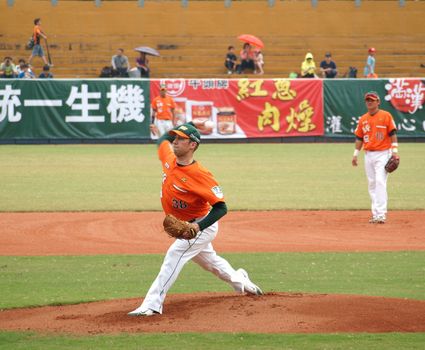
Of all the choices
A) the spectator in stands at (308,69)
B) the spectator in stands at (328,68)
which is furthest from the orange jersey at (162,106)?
the spectator in stands at (328,68)

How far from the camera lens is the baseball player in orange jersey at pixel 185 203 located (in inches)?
314

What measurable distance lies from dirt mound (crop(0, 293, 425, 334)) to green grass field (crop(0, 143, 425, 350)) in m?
0.28

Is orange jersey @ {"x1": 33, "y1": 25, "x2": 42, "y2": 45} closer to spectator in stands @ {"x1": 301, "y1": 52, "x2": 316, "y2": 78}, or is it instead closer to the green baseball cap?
spectator in stands @ {"x1": 301, "y1": 52, "x2": 316, "y2": 78}

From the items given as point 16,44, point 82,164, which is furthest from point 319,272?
point 16,44

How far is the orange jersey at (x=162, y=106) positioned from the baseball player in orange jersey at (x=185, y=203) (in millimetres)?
18874

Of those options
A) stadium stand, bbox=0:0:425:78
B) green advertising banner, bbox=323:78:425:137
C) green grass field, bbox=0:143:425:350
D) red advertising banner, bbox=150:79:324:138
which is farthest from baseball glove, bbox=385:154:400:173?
stadium stand, bbox=0:0:425:78

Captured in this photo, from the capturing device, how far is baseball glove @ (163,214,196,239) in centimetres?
777

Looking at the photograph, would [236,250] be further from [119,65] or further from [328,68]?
[328,68]

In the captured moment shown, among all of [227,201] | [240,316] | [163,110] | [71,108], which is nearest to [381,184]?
[227,201]

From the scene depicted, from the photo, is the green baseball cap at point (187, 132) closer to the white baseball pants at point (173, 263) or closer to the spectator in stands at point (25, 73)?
the white baseball pants at point (173, 263)

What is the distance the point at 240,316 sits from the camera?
320 inches

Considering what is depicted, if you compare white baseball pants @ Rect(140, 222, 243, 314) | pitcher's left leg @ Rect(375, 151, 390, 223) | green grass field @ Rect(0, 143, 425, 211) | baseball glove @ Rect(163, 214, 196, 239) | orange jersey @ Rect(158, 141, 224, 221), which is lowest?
green grass field @ Rect(0, 143, 425, 211)

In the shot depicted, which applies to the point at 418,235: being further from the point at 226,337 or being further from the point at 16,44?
the point at 16,44

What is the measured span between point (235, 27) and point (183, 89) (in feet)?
32.4
